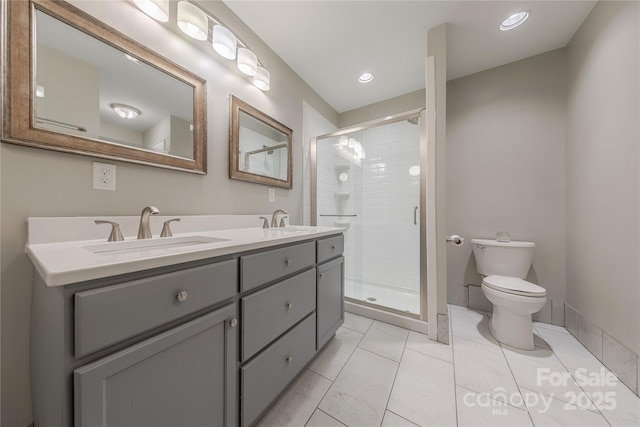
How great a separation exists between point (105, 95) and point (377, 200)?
7.35 feet

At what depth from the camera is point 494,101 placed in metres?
2.05

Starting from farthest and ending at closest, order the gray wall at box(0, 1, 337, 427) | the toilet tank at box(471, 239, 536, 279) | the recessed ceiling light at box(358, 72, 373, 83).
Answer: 1. the recessed ceiling light at box(358, 72, 373, 83)
2. the toilet tank at box(471, 239, 536, 279)
3. the gray wall at box(0, 1, 337, 427)

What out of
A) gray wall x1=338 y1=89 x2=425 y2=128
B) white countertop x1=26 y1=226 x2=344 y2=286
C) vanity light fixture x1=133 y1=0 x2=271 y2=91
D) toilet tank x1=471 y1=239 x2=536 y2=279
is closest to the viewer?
white countertop x1=26 y1=226 x2=344 y2=286

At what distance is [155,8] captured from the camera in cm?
102

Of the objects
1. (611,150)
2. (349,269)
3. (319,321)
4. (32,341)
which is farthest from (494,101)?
(32,341)

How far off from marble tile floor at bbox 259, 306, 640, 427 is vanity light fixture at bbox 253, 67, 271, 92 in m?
1.96

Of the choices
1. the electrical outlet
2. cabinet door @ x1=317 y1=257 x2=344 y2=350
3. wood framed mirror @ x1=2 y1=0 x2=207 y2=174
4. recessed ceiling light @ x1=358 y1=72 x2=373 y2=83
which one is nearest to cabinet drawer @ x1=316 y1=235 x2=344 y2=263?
cabinet door @ x1=317 y1=257 x2=344 y2=350

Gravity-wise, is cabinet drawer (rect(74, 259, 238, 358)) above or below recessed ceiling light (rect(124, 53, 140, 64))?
below

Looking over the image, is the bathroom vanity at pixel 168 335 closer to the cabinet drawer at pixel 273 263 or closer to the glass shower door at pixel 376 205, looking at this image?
the cabinet drawer at pixel 273 263

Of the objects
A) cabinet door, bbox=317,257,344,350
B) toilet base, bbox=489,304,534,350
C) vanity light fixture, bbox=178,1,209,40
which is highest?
vanity light fixture, bbox=178,1,209,40

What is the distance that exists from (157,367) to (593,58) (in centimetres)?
285

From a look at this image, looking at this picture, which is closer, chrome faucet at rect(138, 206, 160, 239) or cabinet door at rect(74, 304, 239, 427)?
cabinet door at rect(74, 304, 239, 427)

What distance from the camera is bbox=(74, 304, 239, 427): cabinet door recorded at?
1.60 feet

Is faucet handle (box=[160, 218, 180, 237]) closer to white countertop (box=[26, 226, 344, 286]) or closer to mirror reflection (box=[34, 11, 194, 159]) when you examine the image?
white countertop (box=[26, 226, 344, 286])
